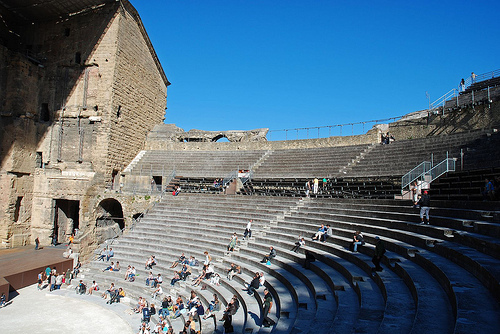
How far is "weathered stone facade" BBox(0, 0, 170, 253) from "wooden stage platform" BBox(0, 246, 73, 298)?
6.55ft

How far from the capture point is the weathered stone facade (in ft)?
67.4

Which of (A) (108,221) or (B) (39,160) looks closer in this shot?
(A) (108,221)

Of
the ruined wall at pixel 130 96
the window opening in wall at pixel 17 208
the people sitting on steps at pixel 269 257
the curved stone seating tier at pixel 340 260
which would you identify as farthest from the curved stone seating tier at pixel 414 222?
the window opening in wall at pixel 17 208

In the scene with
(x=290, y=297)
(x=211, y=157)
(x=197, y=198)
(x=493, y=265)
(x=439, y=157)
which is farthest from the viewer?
(x=211, y=157)

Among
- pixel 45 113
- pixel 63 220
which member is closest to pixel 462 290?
pixel 63 220

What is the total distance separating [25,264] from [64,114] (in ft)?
33.6

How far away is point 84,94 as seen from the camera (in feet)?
72.2

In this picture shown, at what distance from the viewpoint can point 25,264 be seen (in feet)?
51.9

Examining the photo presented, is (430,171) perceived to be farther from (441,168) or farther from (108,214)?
(108,214)

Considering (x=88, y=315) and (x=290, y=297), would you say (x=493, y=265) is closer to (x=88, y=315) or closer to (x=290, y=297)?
(x=290, y=297)

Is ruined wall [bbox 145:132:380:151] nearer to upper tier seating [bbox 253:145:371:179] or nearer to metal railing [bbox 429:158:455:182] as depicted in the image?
upper tier seating [bbox 253:145:371:179]

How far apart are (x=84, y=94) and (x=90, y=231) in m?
8.79

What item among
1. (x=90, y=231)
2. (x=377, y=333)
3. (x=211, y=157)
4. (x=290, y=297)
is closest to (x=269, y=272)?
(x=290, y=297)

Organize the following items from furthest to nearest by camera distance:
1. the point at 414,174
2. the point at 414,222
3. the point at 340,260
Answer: the point at 414,174, the point at 414,222, the point at 340,260
